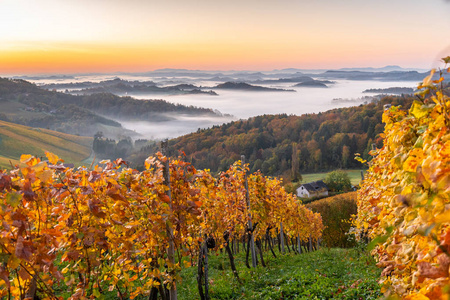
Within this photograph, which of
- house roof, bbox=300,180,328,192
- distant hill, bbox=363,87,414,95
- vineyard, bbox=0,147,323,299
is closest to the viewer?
vineyard, bbox=0,147,323,299

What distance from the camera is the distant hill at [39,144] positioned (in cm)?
A: 9906

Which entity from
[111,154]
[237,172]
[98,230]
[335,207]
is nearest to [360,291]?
[237,172]

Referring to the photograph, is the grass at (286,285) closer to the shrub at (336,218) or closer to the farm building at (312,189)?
the shrub at (336,218)

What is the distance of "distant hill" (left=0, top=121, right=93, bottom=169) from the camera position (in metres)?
99.1

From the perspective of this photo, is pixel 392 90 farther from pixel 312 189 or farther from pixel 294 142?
pixel 312 189

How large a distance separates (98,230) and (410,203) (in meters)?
3.02

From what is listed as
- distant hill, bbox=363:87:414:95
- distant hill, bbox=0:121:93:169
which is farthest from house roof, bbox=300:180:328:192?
distant hill, bbox=363:87:414:95

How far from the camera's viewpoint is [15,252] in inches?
→ 97.0

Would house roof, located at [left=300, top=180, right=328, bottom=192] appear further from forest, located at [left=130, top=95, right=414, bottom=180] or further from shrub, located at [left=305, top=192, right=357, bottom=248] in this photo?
shrub, located at [left=305, top=192, right=357, bottom=248]

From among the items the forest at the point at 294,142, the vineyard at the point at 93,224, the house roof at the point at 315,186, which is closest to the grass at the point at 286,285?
the vineyard at the point at 93,224

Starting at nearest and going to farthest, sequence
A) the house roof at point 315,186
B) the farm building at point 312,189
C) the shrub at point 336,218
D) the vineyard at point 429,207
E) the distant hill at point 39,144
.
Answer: the vineyard at point 429,207
the shrub at point 336,218
the farm building at point 312,189
the house roof at point 315,186
the distant hill at point 39,144

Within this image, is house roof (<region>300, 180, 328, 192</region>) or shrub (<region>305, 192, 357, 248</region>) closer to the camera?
shrub (<region>305, 192, 357, 248</region>)

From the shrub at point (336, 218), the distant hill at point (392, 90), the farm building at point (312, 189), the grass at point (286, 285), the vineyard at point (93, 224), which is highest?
the distant hill at point (392, 90)

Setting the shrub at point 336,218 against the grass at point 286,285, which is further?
the shrub at point 336,218
